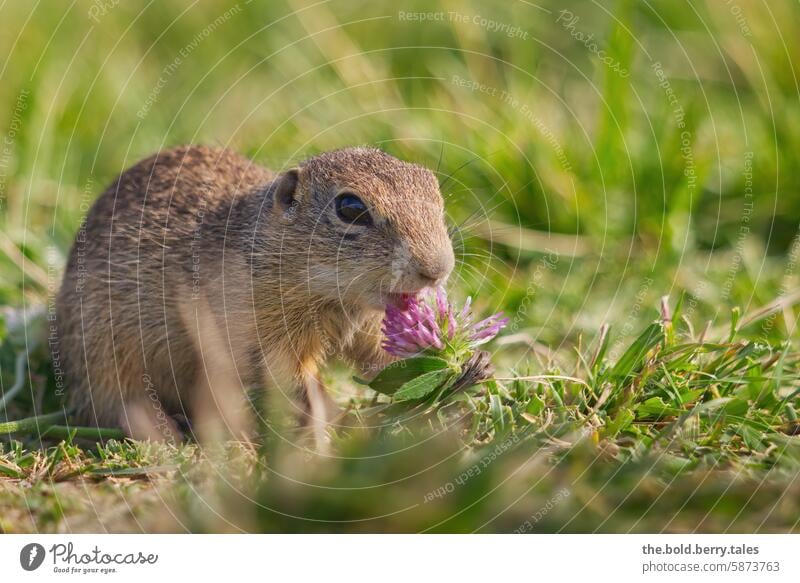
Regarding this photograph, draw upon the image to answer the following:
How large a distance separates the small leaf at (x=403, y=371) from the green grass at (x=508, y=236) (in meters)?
0.14

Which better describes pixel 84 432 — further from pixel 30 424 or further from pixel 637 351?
pixel 637 351

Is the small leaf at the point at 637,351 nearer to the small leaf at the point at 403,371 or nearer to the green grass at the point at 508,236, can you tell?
the green grass at the point at 508,236

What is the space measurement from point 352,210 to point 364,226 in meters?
0.11

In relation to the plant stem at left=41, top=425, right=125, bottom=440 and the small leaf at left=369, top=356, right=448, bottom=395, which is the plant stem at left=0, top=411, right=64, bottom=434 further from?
the small leaf at left=369, top=356, right=448, bottom=395

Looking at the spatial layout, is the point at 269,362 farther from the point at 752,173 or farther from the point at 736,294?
the point at 752,173

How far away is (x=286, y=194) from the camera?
165 inches

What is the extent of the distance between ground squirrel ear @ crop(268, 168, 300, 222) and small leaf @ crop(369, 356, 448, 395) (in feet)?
3.03

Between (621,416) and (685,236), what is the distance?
201cm

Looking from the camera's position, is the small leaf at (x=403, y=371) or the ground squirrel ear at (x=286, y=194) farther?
the ground squirrel ear at (x=286, y=194)

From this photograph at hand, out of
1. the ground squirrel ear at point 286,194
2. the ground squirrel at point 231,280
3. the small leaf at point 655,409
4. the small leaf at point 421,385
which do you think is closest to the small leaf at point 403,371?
the small leaf at point 421,385

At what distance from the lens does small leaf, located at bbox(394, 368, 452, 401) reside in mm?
3504

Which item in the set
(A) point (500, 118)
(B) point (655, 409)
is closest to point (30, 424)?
(B) point (655, 409)

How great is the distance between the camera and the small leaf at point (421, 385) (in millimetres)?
3504

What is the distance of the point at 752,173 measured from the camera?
18.0ft
